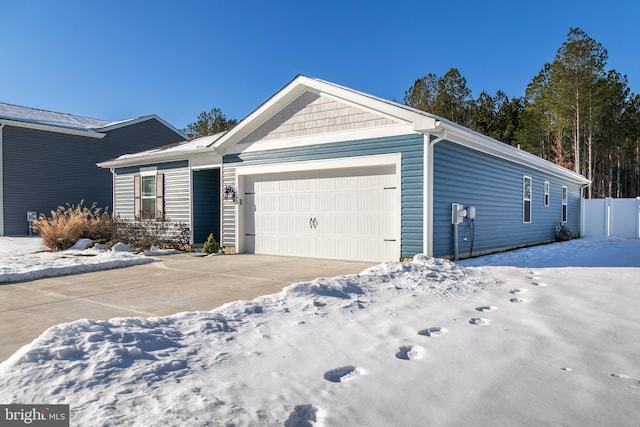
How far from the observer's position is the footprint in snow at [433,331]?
11.8 ft

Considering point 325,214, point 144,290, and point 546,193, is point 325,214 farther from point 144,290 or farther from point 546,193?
point 546,193

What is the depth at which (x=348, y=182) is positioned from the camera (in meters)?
8.67

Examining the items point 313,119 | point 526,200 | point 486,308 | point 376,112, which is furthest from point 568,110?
point 486,308

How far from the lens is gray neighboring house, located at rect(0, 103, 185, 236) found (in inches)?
635

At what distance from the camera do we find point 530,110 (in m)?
27.4

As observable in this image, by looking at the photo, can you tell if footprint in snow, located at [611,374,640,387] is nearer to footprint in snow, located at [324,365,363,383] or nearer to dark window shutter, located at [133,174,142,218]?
footprint in snow, located at [324,365,363,383]

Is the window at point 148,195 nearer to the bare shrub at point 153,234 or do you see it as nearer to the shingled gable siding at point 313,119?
the bare shrub at point 153,234

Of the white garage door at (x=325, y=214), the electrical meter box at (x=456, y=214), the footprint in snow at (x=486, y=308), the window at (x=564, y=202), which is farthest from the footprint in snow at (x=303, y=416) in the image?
the window at (x=564, y=202)

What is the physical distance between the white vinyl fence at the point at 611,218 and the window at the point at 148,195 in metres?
→ 16.9

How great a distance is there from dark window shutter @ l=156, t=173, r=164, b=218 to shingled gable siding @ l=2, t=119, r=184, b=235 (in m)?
8.26

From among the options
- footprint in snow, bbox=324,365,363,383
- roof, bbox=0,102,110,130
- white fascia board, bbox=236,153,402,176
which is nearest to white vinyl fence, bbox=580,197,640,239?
white fascia board, bbox=236,153,402,176

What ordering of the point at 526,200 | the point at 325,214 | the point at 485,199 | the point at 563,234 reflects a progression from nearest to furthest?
the point at 325,214 → the point at 485,199 → the point at 526,200 → the point at 563,234

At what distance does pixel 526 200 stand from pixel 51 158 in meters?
18.4

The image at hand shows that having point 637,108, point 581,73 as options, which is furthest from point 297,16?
point 637,108
